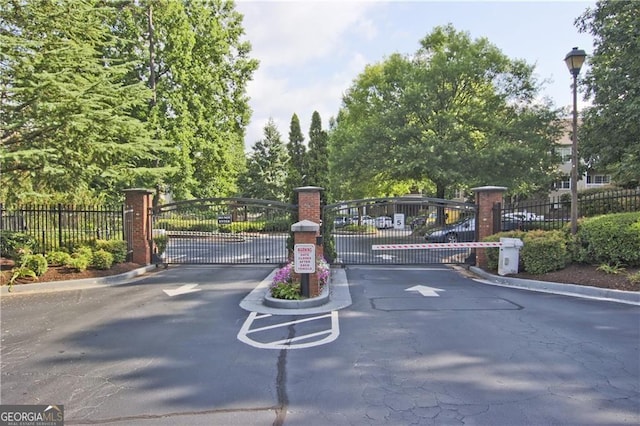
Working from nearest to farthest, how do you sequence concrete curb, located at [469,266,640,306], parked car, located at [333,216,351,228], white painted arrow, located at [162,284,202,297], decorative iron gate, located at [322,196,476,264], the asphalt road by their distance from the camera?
1. the asphalt road
2. concrete curb, located at [469,266,640,306]
3. white painted arrow, located at [162,284,202,297]
4. decorative iron gate, located at [322,196,476,264]
5. parked car, located at [333,216,351,228]

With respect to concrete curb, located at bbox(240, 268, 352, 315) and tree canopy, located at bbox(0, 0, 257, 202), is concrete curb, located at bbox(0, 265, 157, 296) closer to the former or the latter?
tree canopy, located at bbox(0, 0, 257, 202)

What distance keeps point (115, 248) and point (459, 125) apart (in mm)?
17529

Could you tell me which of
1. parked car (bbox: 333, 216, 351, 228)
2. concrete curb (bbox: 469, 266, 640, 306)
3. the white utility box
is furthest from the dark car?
the white utility box

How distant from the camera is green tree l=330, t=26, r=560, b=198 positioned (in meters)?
20.1

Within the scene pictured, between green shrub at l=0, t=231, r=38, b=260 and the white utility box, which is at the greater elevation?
green shrub at l=0, t=231, r=38, b=260

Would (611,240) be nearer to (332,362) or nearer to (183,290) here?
(332,362)

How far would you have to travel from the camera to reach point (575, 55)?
948 centimetres

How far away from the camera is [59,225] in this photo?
37.8ft

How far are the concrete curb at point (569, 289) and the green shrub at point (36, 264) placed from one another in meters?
11.1

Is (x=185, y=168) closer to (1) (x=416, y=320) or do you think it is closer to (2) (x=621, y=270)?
(1) (x=416, y=320)

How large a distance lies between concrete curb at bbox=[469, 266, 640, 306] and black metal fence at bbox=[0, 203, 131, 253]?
1095 cm

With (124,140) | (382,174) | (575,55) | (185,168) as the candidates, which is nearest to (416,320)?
(575,55)

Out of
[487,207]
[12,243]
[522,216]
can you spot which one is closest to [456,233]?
[522,216]

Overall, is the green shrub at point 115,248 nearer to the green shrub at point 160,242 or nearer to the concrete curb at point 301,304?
the green shrub at point 160,242
